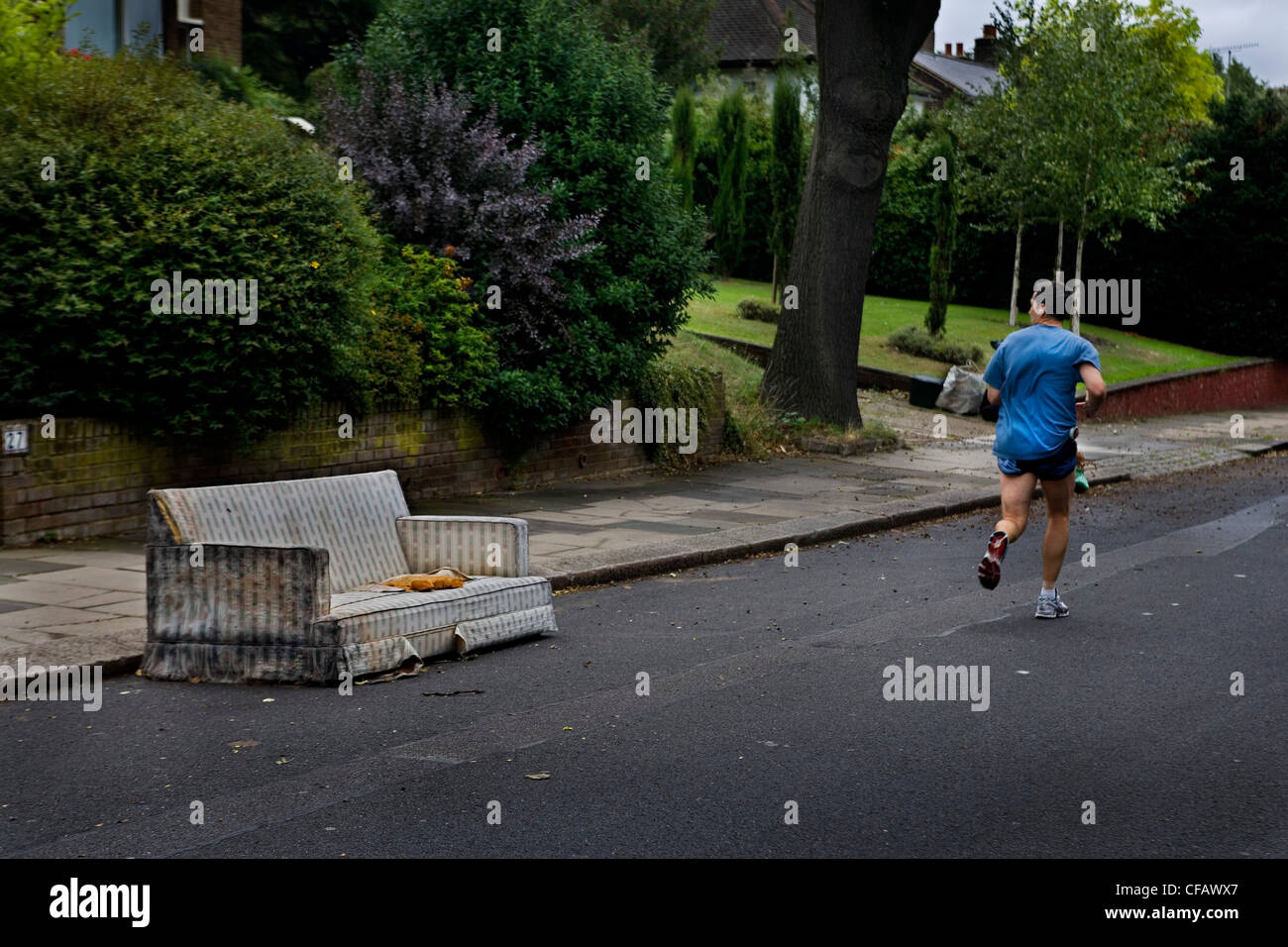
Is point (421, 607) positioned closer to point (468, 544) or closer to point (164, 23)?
point (468, 544)

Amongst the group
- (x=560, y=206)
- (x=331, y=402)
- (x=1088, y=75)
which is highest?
(x=1088, y=75)

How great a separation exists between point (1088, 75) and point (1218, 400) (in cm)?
744

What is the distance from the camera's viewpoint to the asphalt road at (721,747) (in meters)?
4.59

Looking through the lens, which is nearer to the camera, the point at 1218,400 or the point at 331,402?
the point at 331,402

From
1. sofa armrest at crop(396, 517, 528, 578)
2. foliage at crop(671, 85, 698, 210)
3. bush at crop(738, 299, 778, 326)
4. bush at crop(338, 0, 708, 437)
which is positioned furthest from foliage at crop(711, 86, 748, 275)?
sofa armrest at crop(396, 517, 528, 578)

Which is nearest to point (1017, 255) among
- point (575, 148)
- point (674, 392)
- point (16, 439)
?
point (674, 392)

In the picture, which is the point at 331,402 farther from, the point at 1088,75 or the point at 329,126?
the point at 1088,75

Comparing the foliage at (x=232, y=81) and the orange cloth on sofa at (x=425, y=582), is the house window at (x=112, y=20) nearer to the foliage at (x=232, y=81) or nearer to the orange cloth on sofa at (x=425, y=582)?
the foliage at (x=232, y=81)

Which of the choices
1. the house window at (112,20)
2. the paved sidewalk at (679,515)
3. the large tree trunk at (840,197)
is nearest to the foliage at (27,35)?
the paved sidewalk at (679,515)

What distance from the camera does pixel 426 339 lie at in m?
12.9

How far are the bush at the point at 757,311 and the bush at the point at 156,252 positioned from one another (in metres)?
16.1

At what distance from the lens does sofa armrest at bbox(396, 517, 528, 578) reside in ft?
26.2
